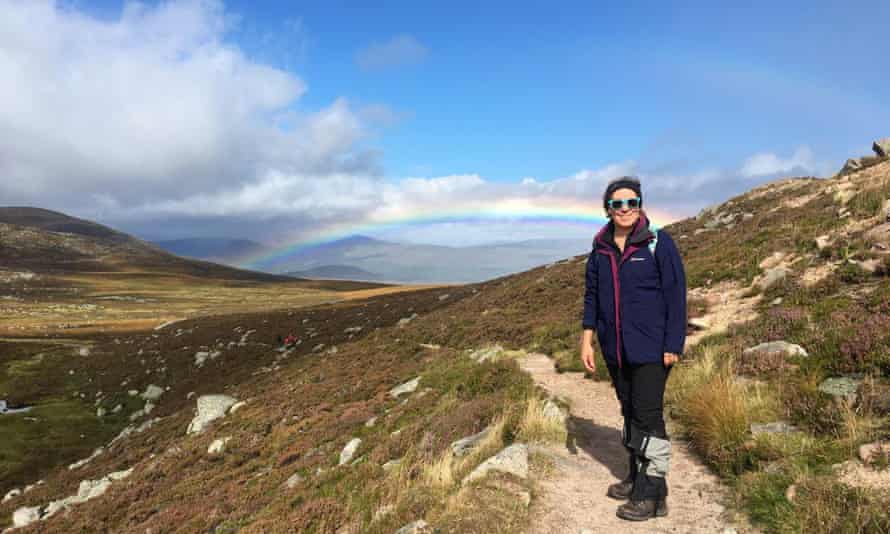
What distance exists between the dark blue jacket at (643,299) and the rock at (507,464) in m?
2.22

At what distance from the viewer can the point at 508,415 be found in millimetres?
A: 8680

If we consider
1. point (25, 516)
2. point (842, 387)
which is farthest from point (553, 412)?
point (25, 516)

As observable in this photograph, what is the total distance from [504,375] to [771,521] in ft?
25.8

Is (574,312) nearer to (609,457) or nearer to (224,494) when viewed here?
(609,457)

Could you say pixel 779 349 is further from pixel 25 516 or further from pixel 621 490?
pixel 25 516

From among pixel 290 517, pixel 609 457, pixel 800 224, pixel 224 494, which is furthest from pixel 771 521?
pixel 800 224

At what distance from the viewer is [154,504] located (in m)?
13.1

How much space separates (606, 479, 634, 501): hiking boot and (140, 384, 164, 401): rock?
3375cm

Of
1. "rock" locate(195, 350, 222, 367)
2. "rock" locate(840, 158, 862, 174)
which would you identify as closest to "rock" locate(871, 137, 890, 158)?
"rock" locate(840, 158, 862, 174)

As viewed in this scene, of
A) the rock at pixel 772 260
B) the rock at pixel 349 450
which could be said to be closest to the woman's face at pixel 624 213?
the rock at pixel 349 450

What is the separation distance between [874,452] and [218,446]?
1785 cm

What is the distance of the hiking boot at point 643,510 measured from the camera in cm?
543

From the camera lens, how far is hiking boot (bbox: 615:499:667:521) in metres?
5.43

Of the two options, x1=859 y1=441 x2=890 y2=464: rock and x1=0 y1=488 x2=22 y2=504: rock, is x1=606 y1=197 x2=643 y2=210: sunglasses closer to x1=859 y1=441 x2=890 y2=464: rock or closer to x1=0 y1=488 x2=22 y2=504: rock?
x1=859 y1=441 x2=890 y2=464: rock
